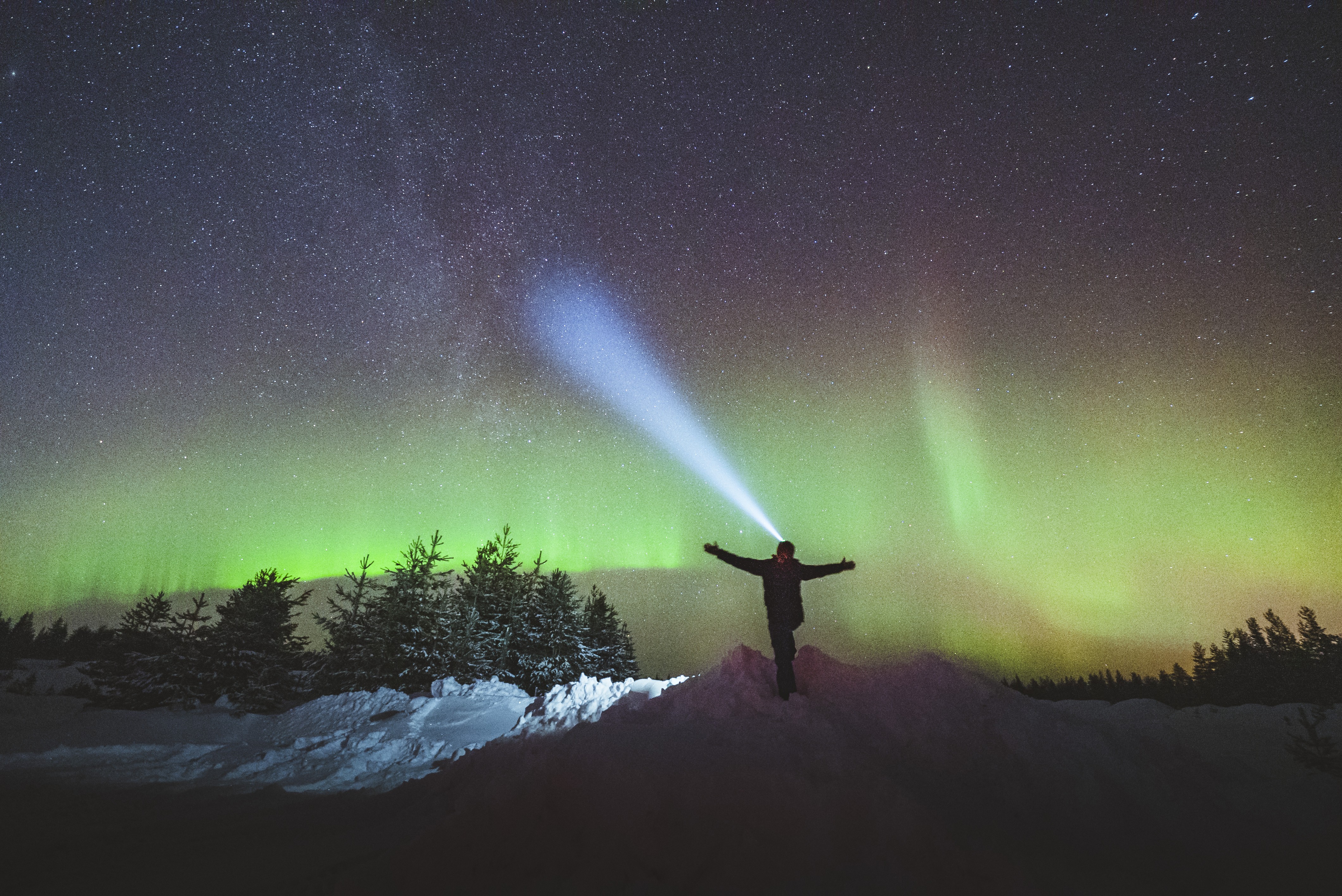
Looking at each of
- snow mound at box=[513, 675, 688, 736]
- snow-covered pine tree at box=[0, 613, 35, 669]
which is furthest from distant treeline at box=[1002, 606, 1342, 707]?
snow-covered pine tree at box=[0, 613, 35, 669]

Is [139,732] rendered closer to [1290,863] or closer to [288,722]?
[288,722]

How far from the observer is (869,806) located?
4656 mm

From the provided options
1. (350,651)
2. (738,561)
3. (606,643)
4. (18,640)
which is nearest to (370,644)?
(350,651)

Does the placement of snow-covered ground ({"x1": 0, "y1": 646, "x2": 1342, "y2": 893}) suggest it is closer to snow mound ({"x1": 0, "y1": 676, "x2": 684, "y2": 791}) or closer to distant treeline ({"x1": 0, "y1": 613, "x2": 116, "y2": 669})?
snow mound ({"x1": 0, "y1": 676, "x2": 684, "y2": 791})

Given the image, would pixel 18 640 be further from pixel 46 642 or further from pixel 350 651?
pixel 350 651

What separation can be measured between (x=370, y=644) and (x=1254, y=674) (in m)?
84.2

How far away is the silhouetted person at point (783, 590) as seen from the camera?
754 centimetres

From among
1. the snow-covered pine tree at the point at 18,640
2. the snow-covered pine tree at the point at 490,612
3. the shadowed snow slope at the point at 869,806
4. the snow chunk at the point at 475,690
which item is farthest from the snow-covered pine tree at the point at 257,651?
the snow-covered pine tree at the point at 18,640

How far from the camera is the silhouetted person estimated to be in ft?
24.7

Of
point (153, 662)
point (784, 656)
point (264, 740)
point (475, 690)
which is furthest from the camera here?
→ point (153, 662)

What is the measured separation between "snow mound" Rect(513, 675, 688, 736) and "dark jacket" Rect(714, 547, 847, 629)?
6.22 feet

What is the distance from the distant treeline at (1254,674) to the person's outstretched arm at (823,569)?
46.8 m

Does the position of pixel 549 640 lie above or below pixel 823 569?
below

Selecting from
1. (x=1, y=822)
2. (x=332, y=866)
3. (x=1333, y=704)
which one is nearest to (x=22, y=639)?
(x=1, y=822)
